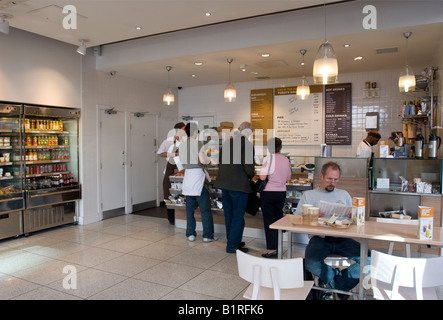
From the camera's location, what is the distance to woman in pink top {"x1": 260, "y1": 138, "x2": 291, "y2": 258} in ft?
14.3

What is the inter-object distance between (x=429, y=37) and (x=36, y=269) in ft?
19.5

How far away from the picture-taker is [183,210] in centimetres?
598

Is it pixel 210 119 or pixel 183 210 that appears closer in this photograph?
pixel 183 210

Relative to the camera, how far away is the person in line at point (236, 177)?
4.45m

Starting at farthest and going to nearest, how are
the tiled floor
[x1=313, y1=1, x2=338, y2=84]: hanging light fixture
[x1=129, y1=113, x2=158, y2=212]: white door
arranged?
[x1=129, y1=113, x2=158, y2=212]: white door < the tiled floor < [x1=313, y1=1, x2=338, y2=84]: hanging light fixture

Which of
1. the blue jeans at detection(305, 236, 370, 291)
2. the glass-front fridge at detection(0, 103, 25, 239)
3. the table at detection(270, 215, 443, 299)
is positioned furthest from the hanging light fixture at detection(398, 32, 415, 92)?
the glass-front fridge at detection(0, 103, 25, 239)

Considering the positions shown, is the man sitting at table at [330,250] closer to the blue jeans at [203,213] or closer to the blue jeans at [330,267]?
the blue jeans at [330,267]

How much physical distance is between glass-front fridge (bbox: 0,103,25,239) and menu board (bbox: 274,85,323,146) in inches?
199

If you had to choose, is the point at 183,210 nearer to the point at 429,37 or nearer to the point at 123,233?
the point at 123,233

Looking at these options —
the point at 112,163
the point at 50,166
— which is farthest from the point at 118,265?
the point at 112,163

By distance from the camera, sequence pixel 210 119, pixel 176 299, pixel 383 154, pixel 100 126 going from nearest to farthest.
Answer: pixel 176 299 → pixel 383 154 → pixel 100 126 → pixel 210 119

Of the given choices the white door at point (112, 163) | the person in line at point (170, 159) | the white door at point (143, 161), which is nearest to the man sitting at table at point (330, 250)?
the person in line at point (170, 159)

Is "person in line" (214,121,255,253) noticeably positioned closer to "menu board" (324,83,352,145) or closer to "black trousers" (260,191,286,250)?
"black trousers" (260,191,286,250)
